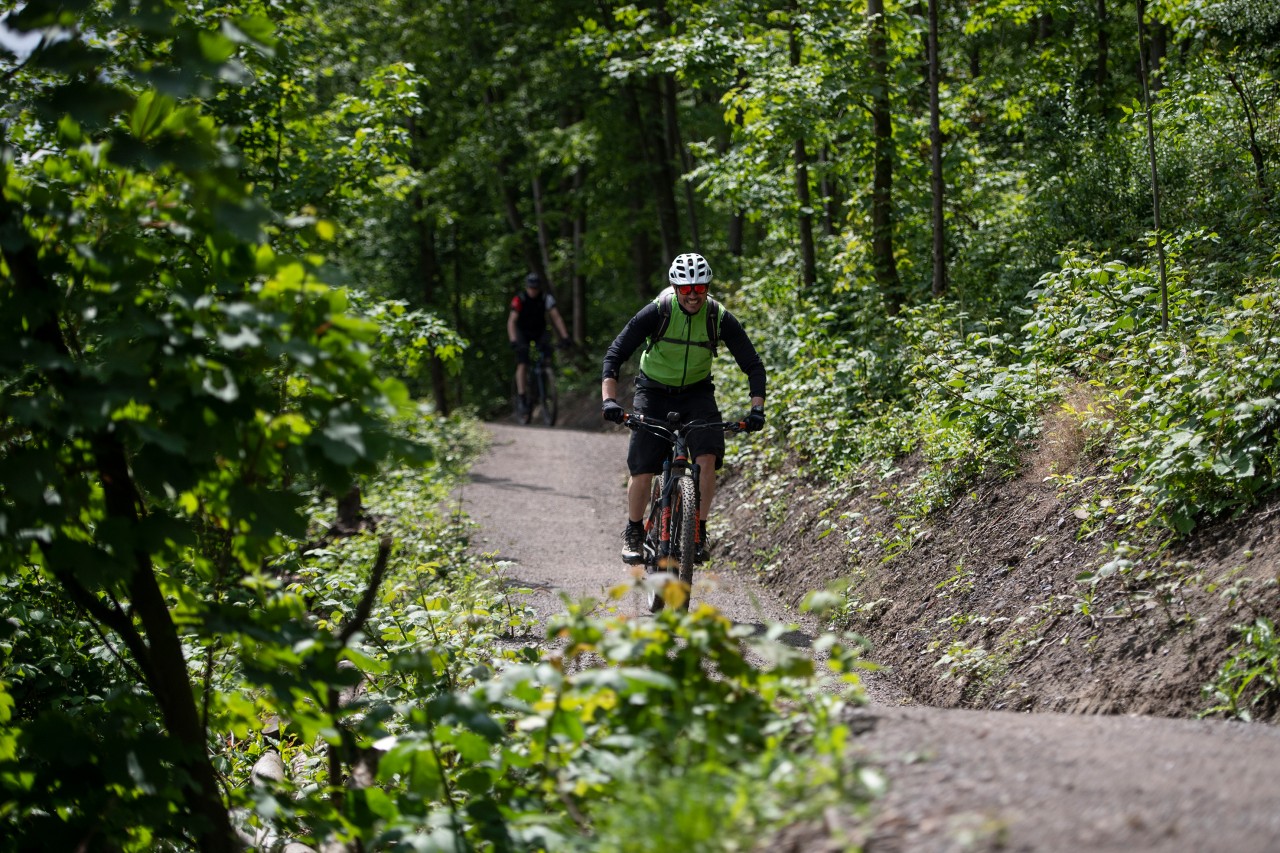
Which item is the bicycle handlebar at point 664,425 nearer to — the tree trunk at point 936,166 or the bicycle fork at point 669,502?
the bicycle fork at point 669,502

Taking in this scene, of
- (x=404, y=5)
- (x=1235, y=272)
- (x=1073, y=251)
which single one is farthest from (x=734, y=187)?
(x=404, y=5)

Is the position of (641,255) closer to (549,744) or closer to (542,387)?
(542,387)

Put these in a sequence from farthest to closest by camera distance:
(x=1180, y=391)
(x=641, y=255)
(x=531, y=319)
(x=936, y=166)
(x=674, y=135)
Answer: 1. (x=641, y=255)
2. (x=674, y=135)
3. (x=531, y=319)
4. (x=936, y=166)
5. (x=1180, y=391)

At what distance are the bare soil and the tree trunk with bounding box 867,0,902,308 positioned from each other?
99.6 inches

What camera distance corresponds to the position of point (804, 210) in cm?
1361

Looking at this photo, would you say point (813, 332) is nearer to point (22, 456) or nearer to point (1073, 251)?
point (1073, 251)

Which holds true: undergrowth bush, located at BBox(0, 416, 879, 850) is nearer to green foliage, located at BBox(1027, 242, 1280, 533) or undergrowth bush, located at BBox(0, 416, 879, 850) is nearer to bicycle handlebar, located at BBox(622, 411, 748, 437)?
green foliage, located at BBox(1027, 242, 1280, 533)

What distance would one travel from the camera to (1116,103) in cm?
1381

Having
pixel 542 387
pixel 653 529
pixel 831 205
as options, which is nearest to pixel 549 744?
pixel 653 529

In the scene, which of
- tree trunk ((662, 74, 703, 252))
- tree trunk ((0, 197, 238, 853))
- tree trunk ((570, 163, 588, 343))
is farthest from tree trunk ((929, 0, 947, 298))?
tree trunk ((570, 163, 588, 343))

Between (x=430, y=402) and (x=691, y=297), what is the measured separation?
1902 mm

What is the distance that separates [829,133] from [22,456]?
976 centimetres

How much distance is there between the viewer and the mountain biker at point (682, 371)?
7.72 meters

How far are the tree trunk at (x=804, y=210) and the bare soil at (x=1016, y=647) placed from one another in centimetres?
343
